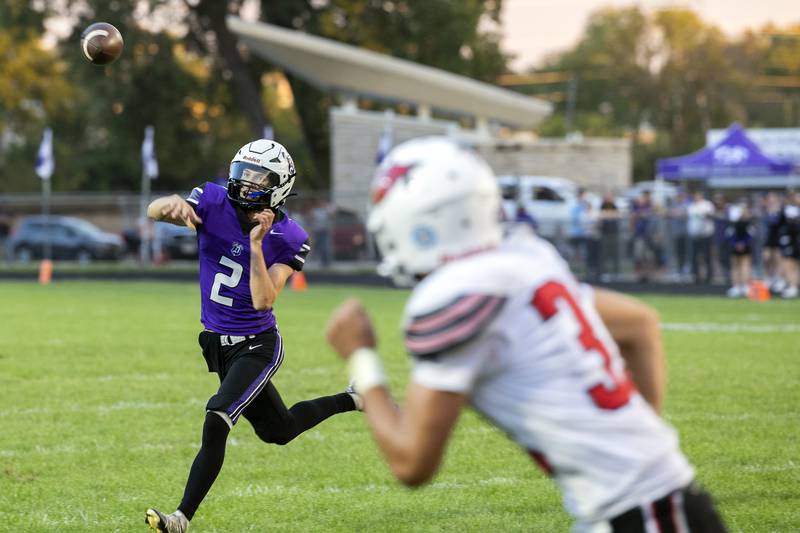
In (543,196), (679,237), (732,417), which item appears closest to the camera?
(732,417)

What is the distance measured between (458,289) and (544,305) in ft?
0.72

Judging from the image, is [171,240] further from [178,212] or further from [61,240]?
[178,212]

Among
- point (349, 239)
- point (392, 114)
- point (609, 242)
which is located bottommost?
point (349, 239)

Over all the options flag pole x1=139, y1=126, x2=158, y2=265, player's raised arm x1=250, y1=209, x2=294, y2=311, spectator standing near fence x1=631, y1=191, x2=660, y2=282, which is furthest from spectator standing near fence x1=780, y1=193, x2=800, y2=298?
player's raised arm x1=250, y1=209, x2=294, y2=311

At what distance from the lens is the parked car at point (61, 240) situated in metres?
29.3

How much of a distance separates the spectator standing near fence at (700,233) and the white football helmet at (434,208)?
19.8 meters

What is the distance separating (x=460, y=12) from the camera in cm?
3494

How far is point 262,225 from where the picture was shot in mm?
5266

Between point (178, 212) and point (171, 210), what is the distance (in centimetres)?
4

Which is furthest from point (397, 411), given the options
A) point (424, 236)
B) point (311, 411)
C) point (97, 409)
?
point (97, 409)

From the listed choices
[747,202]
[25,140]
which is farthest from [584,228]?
[25,140]

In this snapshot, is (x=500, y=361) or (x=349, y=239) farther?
(x=349, y=239)

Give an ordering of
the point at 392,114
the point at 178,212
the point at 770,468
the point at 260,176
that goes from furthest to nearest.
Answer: the point at 392,114 → the point at 770,468 → the point at 260,176 → the point at 178,212

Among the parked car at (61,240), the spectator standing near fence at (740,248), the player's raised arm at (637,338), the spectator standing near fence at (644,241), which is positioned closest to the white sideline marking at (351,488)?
the player's raised arm at (637,338)
